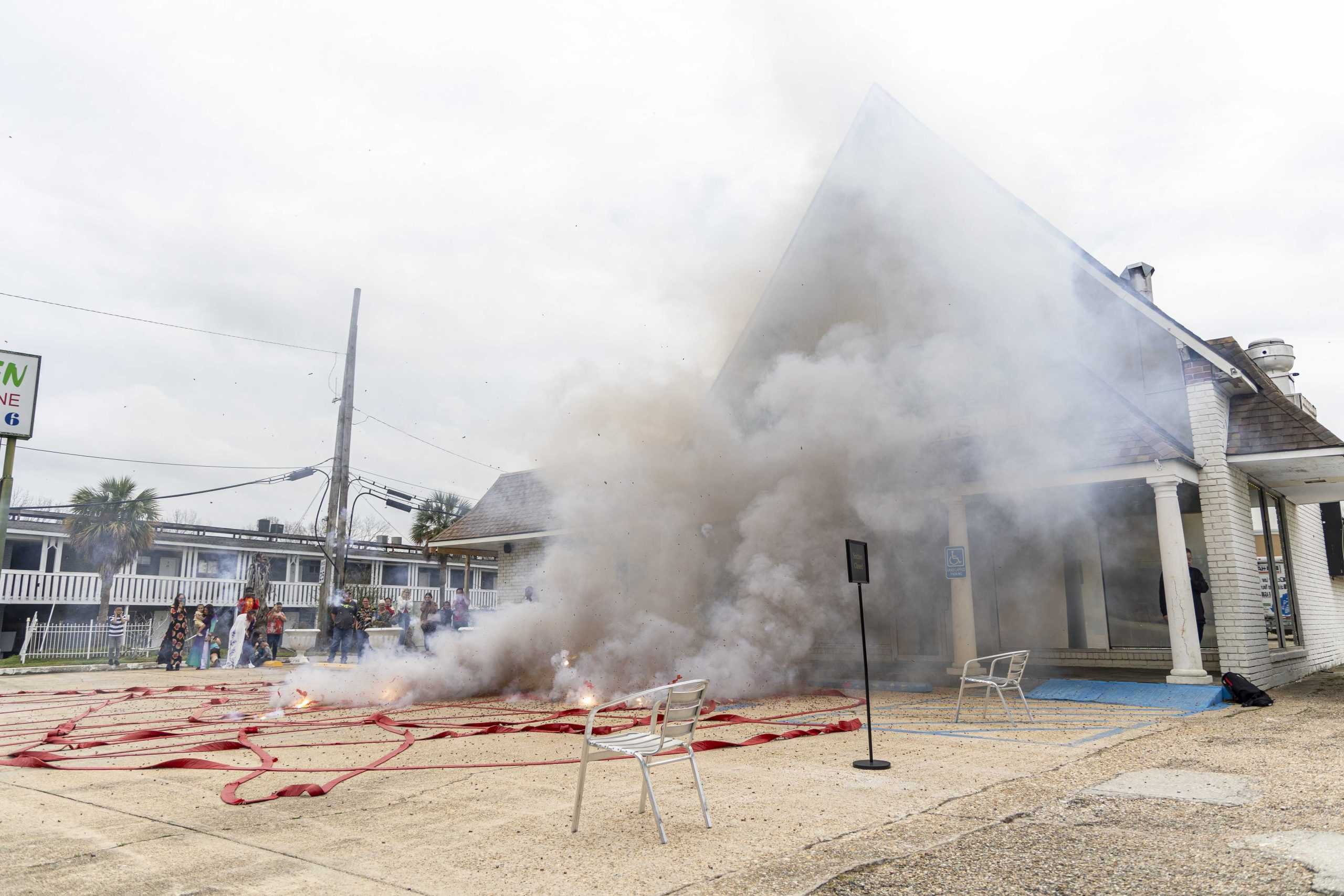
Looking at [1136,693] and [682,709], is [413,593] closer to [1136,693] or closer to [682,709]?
[1136,693]

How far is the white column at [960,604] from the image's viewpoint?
12094mm

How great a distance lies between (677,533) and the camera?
41.4 feet

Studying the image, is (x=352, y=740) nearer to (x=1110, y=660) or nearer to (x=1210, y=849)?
(x=1210, y=849)

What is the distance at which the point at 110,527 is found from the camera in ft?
83.0

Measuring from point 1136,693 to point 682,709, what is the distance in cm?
852

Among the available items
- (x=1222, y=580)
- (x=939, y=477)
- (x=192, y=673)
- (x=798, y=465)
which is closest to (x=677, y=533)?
(x=798, y=465)

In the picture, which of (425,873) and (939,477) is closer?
(425,873)

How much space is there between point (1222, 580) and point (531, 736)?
941 cm

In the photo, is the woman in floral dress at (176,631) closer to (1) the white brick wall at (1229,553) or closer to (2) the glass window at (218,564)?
(2) the glass window at (218,564)

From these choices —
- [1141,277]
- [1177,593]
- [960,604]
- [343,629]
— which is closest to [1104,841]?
[1177,593]

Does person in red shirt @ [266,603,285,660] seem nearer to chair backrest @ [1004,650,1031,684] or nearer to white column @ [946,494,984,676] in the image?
white column @ [946,494,984,676]

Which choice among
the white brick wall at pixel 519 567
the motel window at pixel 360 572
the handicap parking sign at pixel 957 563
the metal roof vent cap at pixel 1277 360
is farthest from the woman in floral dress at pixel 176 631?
the metal roof vent cap at pixel 1277 360

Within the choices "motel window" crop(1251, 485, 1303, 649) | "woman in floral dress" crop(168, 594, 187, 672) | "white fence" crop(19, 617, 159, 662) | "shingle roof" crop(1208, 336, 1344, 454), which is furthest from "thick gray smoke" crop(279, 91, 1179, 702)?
"white fence" crop(19, 617, 159, 662)

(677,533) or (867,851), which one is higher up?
(677,533)
